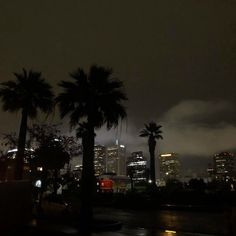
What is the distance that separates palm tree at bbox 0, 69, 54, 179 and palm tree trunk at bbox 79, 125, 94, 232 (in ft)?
36.5

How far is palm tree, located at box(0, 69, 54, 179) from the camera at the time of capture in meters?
33.4

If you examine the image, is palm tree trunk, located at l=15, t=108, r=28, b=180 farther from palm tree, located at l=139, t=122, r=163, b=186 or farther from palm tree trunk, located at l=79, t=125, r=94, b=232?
palm tree, located at l=139, t=122, r=163, b=186

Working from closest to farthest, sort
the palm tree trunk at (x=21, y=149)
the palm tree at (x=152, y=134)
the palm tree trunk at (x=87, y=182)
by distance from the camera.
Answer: the palm tree trunk at (x=87, y=182)
the palm tree trunk at (x=21, y=149)
the palm tree at (x=152, y=134)

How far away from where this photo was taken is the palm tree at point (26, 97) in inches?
1314

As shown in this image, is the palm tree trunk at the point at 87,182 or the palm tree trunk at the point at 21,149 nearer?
the palm tree trunk at the point at 87,182

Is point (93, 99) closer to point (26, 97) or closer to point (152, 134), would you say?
point (26, 97)

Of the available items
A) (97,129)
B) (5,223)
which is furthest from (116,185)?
(5,223)

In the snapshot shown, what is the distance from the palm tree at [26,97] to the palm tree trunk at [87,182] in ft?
36.5

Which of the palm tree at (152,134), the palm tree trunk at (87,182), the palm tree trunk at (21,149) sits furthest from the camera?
the palm tree at (152,134)

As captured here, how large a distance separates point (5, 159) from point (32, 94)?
75.6 ft

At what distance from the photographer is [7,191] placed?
31.7ft

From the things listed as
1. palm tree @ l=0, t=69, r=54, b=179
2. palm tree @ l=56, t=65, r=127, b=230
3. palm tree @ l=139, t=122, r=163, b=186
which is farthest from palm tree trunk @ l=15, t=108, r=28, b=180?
palm tree @ l=139, t=122, r=163, b=186

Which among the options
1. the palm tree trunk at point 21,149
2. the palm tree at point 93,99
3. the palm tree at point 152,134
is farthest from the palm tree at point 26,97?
the palm tree at point 152,134

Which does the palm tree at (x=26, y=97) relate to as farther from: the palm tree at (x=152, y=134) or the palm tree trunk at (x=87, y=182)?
the palm tree at (x=152, y=134)
